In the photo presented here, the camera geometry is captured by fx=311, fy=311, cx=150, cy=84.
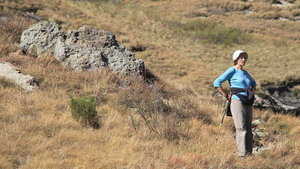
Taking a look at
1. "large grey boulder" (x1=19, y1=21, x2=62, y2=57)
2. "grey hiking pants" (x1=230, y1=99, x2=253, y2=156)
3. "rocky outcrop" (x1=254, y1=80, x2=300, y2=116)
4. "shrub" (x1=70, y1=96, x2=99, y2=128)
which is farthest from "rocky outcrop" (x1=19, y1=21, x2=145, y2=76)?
"rocky outcrop" (x1=254, y1=80, x2=300, y2=116)

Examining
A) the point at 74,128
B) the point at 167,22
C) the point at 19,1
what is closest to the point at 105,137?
the point at 74,128

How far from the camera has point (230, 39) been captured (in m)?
26.0

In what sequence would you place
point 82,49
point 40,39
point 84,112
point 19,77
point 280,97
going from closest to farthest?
point 84,112 → point 19,77 → point 82,49 → point 40,39 → point 280,97

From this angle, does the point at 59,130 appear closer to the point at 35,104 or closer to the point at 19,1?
the point at 35,104

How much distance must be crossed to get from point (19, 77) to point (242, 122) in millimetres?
5066

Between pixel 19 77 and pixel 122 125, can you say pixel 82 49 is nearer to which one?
pixel 19 77

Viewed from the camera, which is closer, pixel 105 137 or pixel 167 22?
pixel 105 137

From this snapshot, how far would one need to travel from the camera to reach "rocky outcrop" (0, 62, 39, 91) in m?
6.88

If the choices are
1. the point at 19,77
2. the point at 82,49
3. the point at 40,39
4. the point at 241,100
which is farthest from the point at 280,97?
the point at 19,77

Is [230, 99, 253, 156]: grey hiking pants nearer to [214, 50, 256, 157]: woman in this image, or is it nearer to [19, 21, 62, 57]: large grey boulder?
[214, 50, 256, 157]: woman

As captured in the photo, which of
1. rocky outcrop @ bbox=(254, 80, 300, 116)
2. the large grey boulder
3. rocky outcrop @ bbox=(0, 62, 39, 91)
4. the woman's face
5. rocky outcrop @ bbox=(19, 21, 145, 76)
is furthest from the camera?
rocky outcrop @ bbox=(254, 80, 300, 116)

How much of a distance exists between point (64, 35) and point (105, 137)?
5.96 metres

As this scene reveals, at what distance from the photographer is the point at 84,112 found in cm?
532

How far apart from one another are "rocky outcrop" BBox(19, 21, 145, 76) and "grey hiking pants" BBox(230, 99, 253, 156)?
4.86m
